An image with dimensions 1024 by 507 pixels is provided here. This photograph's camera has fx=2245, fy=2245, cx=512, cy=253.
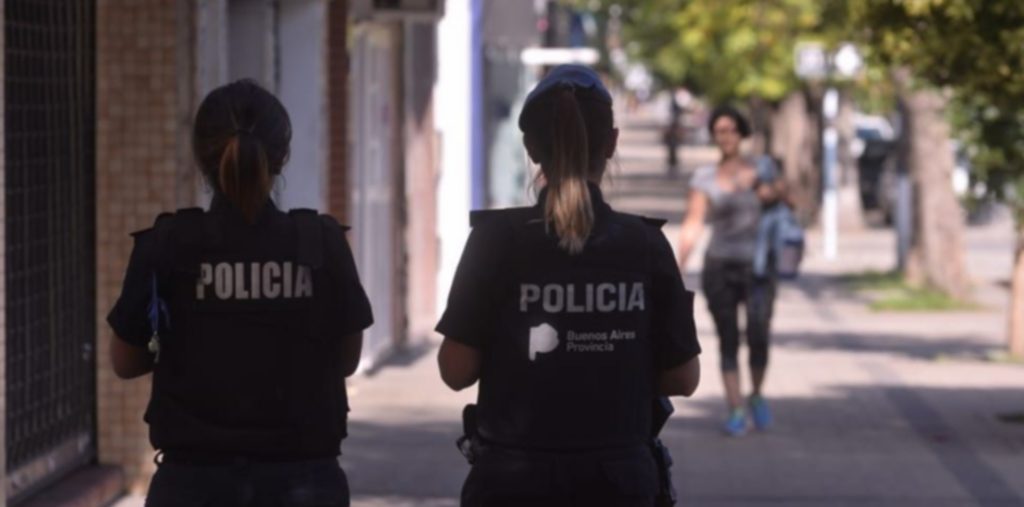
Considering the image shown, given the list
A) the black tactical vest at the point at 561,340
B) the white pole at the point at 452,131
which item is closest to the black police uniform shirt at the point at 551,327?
the black tactical vest at the point at 561,340

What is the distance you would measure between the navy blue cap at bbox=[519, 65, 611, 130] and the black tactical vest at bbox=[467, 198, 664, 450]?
9.7 inches

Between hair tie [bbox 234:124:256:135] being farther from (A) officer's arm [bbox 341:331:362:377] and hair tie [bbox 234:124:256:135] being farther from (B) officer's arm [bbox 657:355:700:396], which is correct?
(B) officer's arm [bbox 657:355:700:396]

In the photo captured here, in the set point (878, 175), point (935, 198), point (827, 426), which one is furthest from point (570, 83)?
point (878, 175)

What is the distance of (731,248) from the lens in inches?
459

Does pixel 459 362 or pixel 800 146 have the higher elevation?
pixel 800 146

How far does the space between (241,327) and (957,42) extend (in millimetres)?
7830

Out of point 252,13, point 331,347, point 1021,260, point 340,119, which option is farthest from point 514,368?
point 1021,260

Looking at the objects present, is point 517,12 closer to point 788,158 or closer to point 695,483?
point 695,483

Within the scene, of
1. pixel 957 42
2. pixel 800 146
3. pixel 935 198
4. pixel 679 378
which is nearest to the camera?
pixel 679 378

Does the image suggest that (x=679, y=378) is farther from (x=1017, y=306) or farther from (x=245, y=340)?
(x=1017, y=306)

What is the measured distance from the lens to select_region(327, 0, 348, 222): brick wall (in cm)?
1361

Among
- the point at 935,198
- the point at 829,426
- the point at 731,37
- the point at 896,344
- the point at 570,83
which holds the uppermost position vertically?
the point at 731,37

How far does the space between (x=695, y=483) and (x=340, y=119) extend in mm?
4740

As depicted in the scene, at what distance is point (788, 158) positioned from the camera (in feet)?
128
